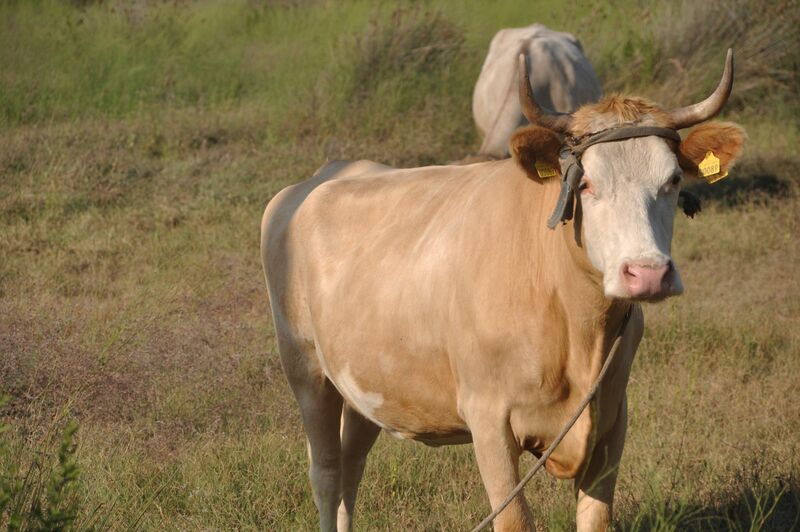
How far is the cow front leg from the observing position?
3.77 metres

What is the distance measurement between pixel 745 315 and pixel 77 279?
4.67m

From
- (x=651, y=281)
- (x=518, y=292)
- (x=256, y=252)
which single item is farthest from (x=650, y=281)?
(x=256, y=252)

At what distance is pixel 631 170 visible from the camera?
3486mm

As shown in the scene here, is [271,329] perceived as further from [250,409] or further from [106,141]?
[106,141]

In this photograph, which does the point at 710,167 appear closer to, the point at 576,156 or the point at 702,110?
the point at 702,110

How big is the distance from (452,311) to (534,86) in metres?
7.65

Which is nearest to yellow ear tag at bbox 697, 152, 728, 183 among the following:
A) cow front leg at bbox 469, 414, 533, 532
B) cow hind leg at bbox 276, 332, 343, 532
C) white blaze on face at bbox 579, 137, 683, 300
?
white blaze on face at bbox 579, 137, 683, 300

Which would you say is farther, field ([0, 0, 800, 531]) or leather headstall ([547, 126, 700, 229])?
field ([0, 0, 800, 531])

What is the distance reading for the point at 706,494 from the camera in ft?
16.0

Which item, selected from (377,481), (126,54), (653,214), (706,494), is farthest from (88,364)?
(126,54)

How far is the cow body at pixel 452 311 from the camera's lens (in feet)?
12.3

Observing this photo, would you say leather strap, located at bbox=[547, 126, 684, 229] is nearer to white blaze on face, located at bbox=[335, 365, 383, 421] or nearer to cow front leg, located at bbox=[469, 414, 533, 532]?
cow front leg, located at bbox=[469, 414, 533, 532]

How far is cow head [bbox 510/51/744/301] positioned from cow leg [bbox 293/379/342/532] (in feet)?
5.75

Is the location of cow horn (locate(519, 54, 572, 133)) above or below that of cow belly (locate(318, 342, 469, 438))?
above
